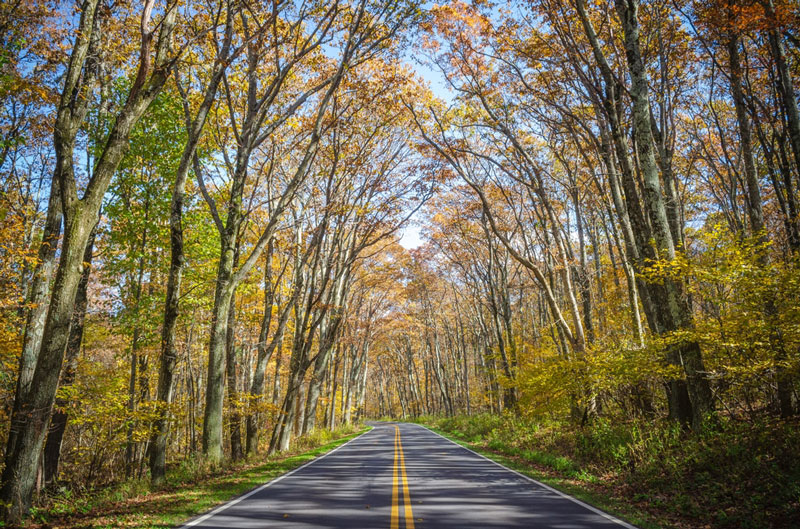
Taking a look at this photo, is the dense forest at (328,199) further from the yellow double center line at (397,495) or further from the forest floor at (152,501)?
the yellow double center line at (397,495)

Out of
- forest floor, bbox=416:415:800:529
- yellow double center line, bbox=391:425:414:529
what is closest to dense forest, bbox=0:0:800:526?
forest floor, bbox=416:415:800:529

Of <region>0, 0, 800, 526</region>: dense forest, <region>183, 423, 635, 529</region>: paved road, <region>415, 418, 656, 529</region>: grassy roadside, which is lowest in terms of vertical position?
<region>415, 418, 656, 529</region>: grassy roadside

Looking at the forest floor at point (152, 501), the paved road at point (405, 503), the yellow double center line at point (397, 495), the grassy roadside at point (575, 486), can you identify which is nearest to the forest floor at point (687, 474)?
the grassy roadside at point (575, 486)

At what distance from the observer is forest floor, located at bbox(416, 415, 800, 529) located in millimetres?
5941

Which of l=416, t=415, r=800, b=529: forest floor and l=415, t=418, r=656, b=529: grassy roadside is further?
l=415, t=418, r=656, b=529: grassy roadside

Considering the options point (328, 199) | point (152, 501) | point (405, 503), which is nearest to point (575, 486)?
point (405, 503)

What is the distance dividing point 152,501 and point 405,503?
4552mm

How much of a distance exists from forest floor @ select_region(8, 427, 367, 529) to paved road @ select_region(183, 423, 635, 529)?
51cm

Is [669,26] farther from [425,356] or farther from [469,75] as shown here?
[425,356]

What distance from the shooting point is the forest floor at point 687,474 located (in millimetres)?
5941

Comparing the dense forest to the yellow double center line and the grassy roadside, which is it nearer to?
the grassy roadside

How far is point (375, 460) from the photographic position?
13.5 meters

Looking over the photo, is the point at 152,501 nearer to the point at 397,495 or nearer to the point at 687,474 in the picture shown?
the point at 397,495

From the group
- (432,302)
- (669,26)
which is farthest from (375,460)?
(432,302)
